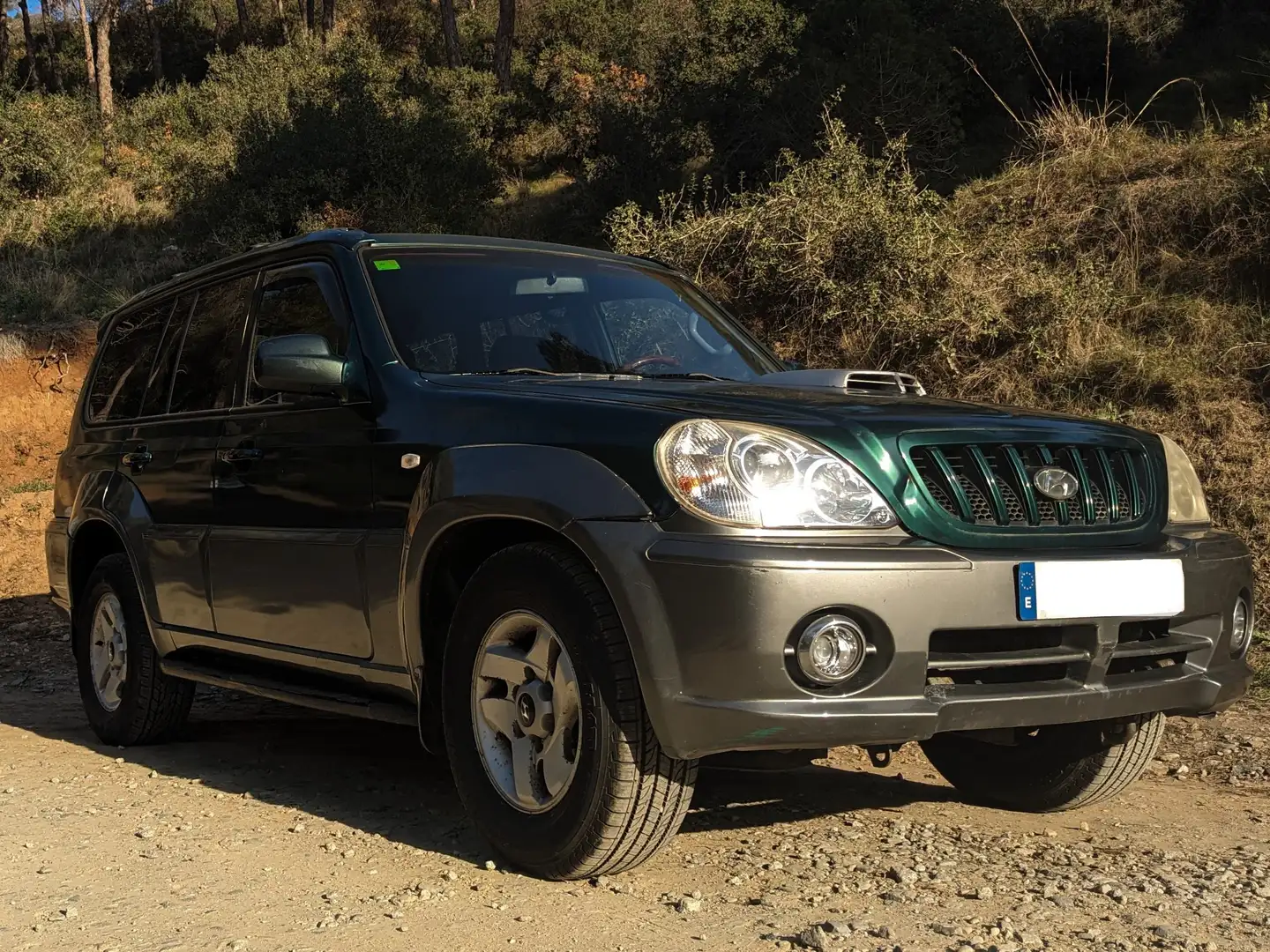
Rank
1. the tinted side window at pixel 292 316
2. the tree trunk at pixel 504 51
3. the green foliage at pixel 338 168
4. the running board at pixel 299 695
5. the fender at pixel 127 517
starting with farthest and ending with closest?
the tree trunk at pixel 504 51
the green foliage at pixel 338 168
the fender at pixel 127 517
the tinted side window at pixel 292 316
the running board at pixel 299 695

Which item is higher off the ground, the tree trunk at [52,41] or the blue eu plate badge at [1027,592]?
the tree trunk at [52,41]

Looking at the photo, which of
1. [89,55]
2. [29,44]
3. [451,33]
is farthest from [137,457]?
[29,44]

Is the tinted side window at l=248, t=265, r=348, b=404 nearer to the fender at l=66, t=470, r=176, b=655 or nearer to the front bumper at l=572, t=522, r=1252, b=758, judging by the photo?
the fender at l=66, t=470, r=176, b=655

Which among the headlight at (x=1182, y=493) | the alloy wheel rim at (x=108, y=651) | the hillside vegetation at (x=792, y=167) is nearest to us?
the headlight at (x=1182, y=493)

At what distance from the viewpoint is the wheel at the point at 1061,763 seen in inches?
161

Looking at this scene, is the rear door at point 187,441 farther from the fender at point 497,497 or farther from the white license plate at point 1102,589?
the white license plate at point 1102,589

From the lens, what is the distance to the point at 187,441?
Answer: 16.5 ft

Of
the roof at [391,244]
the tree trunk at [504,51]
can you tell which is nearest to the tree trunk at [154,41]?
the tree trunk at [504,51]

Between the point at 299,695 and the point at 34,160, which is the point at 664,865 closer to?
the point at 299,695

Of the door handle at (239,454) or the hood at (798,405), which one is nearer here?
the hood at (798,405)

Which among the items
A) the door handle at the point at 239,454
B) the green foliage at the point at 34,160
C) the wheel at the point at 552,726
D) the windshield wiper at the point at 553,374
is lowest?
the wheel at the point at 552,726

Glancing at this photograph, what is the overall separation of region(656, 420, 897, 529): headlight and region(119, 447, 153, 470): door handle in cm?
294

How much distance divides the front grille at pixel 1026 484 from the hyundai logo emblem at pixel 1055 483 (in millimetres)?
14

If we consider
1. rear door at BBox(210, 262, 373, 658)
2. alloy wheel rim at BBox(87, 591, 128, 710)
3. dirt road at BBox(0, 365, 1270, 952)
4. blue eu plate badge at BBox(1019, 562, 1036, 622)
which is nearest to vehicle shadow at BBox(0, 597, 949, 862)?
dirt road at BBox(0, 365, 1270, 952)
